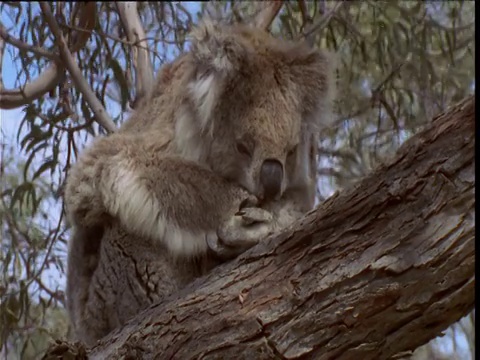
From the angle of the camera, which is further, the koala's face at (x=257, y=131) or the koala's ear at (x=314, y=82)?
the koala's ear at (x=314, y=82)

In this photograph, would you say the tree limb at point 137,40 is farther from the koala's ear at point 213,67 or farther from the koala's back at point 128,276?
the koala's back at point 128,276

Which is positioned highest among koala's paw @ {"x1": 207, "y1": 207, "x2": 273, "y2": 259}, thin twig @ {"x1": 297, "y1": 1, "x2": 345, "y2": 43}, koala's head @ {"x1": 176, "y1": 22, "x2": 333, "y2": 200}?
thin twig @ {"x1": 297, "y1": 1, "x2": 345, "y2": 43}

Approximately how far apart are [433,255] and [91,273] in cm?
99

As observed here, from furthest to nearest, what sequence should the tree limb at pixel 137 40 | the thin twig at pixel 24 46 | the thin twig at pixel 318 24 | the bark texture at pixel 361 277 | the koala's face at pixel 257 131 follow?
the thin twig at pixel 318 24 < the tree limb at pixel 137 40 < the thin twig at pixel 24 46 < the koala's face at pixel 257 131 < the bark texture at pixel 361 277

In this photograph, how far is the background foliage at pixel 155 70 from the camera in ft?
8.30

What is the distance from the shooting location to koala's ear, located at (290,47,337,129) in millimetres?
1783

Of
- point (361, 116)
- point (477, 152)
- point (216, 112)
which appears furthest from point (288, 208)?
point (361, 116)

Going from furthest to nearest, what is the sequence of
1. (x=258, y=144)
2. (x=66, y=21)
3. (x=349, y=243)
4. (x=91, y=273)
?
(x=66, y=21)
(x=91, y=273)
(x=258, y=144)
(x=349, y=243)

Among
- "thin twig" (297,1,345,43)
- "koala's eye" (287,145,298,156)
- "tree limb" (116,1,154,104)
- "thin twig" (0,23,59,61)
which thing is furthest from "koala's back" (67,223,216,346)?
"thin twig" (297,1,345,43)

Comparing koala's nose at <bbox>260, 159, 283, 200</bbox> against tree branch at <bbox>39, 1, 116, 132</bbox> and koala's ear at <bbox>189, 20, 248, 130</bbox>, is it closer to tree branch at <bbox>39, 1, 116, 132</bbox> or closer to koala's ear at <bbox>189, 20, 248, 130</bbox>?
koala's ear at <bbox>189, 20, 248, 130</bbox>

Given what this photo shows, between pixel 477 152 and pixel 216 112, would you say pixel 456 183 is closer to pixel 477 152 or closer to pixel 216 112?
pixel 477 152

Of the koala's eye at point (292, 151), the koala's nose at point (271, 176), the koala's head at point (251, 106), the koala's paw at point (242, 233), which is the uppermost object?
the koala's head at point (251, 106)

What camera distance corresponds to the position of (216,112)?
1.73 m

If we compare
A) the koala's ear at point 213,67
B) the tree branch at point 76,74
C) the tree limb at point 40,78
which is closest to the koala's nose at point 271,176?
the koala's ear at point 213,67
